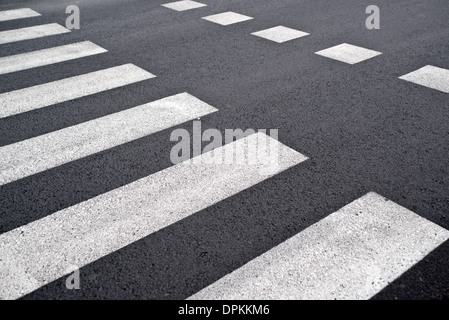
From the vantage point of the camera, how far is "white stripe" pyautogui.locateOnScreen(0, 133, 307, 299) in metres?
3.04

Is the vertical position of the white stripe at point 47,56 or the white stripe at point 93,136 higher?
the white stripe at point 47,56

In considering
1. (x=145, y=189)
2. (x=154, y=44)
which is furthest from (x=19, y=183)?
(x=154, y=44)

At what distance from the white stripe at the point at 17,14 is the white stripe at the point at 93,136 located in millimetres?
4863

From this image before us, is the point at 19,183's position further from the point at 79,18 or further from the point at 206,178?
the point at 79,18

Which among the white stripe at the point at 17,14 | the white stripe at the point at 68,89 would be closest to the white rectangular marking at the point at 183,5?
the white stripe at the point at 17,14

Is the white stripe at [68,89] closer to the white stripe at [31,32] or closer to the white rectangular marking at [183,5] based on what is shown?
the white stripe at [31,32]

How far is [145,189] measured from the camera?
382cm

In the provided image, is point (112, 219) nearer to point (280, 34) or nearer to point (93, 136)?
point (93, 136)

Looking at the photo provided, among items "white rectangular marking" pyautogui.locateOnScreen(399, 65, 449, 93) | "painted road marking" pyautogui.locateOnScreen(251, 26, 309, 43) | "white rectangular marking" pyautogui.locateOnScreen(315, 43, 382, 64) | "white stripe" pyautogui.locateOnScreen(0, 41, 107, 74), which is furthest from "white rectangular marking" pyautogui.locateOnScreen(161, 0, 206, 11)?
"white rectangular marking" pyautogui.locateOnScreen(399, 65, 449, 93)

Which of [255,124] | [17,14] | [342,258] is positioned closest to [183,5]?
[17,14]

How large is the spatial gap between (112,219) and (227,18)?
5.90 metres

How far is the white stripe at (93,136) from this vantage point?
13.7 feet

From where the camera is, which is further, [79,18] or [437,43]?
[79,18]
